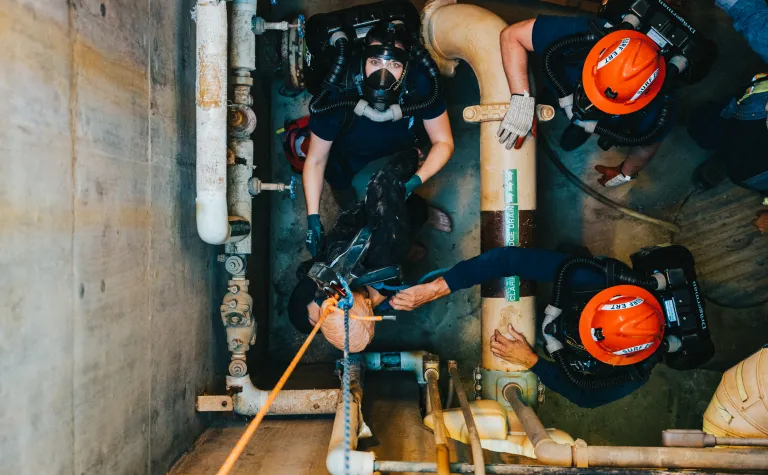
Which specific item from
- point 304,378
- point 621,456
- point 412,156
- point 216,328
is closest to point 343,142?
point 412,156

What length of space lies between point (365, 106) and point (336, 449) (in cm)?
189

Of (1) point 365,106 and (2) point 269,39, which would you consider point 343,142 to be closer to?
(1) point 365,106

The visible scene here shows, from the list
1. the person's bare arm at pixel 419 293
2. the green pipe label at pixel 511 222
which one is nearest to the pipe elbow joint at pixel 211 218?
the person's bare arm at pixel 419 293

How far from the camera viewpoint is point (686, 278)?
303cm

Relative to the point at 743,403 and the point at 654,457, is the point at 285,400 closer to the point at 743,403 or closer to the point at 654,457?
the point at 654,457

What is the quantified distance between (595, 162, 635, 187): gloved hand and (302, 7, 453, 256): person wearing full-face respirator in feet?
4.73

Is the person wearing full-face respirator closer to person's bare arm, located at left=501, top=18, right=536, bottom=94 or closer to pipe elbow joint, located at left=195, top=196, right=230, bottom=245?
person's bare arm, located at left=501, top=18, right=536, bottom=94

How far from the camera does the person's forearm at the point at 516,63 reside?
3.17 meters

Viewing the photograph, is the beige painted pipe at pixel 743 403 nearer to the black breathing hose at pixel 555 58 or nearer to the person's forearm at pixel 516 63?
the black breathing hose at pixel 555 58

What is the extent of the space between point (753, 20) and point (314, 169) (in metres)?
2.68

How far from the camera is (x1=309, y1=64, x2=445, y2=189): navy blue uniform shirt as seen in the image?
10.6 feet

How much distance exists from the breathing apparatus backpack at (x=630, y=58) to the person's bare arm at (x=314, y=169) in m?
1.46

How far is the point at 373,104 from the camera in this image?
3059mm

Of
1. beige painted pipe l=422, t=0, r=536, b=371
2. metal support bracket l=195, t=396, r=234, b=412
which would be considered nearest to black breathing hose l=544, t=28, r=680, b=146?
beige painted pipe l=422, t=0, r=536, b=371
